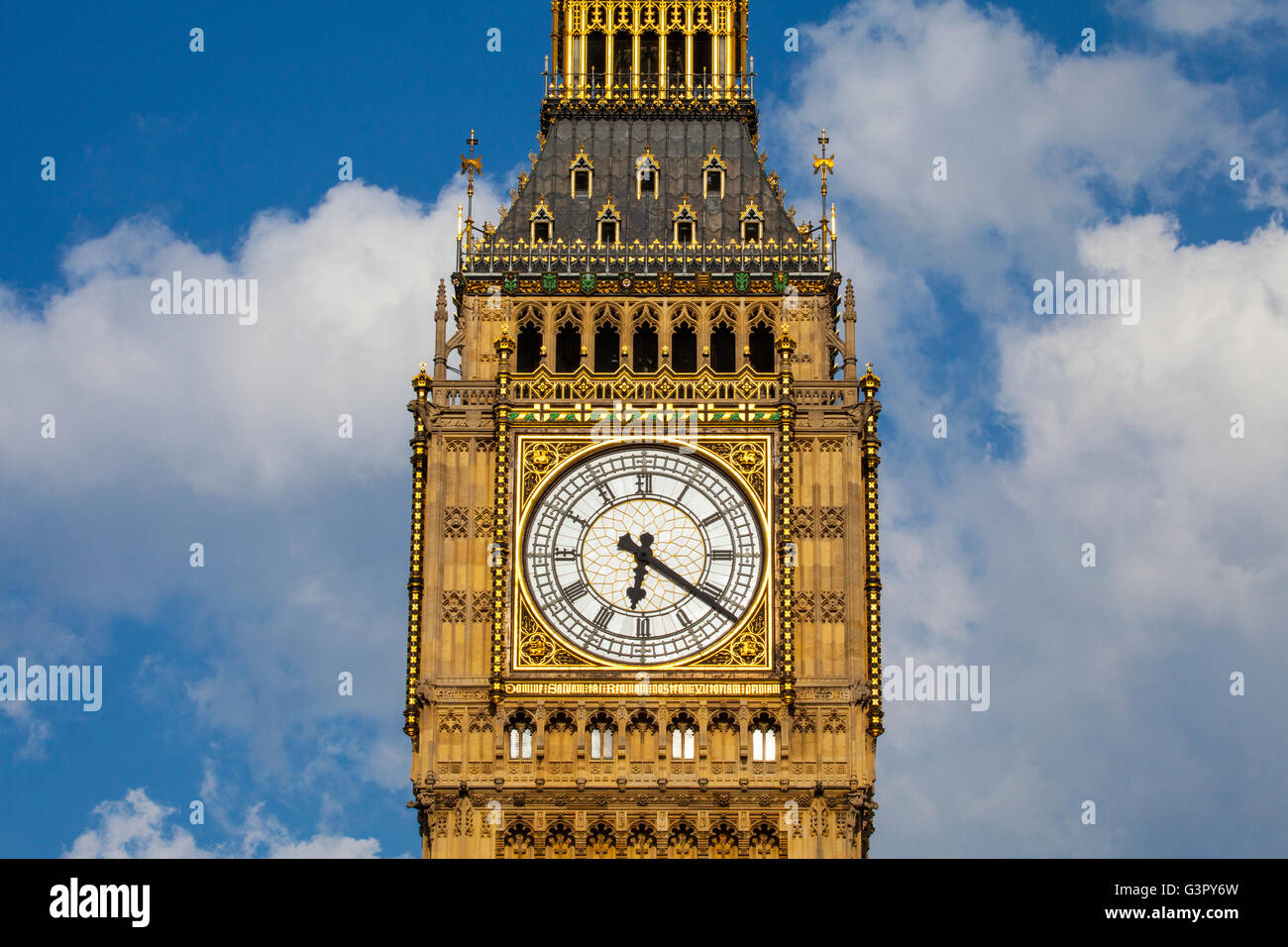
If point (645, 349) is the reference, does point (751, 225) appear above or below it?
above

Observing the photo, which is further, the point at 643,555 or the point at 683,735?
the point at 643,555

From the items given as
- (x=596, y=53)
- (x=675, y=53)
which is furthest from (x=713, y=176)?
(x=596, y=53)

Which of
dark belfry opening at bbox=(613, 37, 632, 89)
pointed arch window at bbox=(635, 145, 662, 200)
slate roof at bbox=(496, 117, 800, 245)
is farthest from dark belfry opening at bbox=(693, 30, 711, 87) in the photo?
pointed arch window at bbox=(635, 145, 662, 200)

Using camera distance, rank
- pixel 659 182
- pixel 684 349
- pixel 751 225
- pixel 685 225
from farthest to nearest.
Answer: pixel 659 182 → pixel 751 225 → pixel 685 225 → pixel 684 349

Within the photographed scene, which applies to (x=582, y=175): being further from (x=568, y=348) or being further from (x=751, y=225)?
(x=568, y=348)

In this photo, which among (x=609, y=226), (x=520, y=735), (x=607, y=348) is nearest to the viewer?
(x=520, y=735)

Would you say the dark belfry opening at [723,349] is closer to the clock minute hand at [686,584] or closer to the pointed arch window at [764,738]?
the clock minute hand at [686,584]

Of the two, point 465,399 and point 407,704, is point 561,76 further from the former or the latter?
point 407,704

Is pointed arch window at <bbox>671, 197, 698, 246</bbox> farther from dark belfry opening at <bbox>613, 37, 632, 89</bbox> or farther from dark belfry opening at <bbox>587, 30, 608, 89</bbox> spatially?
dark belfry opening at <bbox>587, 30, 608, 89</bbox>
